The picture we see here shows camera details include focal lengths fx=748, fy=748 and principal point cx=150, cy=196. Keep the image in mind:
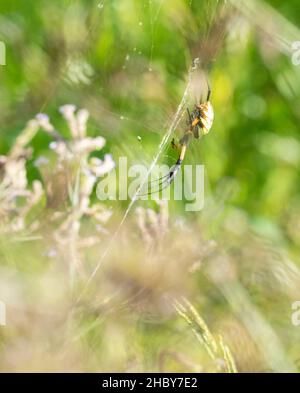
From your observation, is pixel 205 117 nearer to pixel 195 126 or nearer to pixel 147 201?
pixel 195 126

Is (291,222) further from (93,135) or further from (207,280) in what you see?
(93,135)

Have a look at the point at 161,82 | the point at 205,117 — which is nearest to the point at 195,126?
the point at 205,117

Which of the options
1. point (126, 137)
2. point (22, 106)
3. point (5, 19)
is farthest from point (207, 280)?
point (5, 19)

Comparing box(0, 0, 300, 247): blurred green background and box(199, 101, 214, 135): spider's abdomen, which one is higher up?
box(0, 0, 300, 247): blurred green background

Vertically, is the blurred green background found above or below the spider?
above

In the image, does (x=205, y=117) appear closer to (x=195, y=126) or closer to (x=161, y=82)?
(x=195, y=126)

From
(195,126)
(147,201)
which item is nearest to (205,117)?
(195,126)

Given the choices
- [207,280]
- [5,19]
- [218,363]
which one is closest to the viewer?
[218,363]

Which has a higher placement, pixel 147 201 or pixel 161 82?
pixel 161 82

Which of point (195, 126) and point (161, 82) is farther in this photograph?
point (161, 82)

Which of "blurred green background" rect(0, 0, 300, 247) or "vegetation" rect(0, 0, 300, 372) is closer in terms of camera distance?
"vegetation" rect(0, 0, 300, 372)

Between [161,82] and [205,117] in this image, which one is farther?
[161,82]
